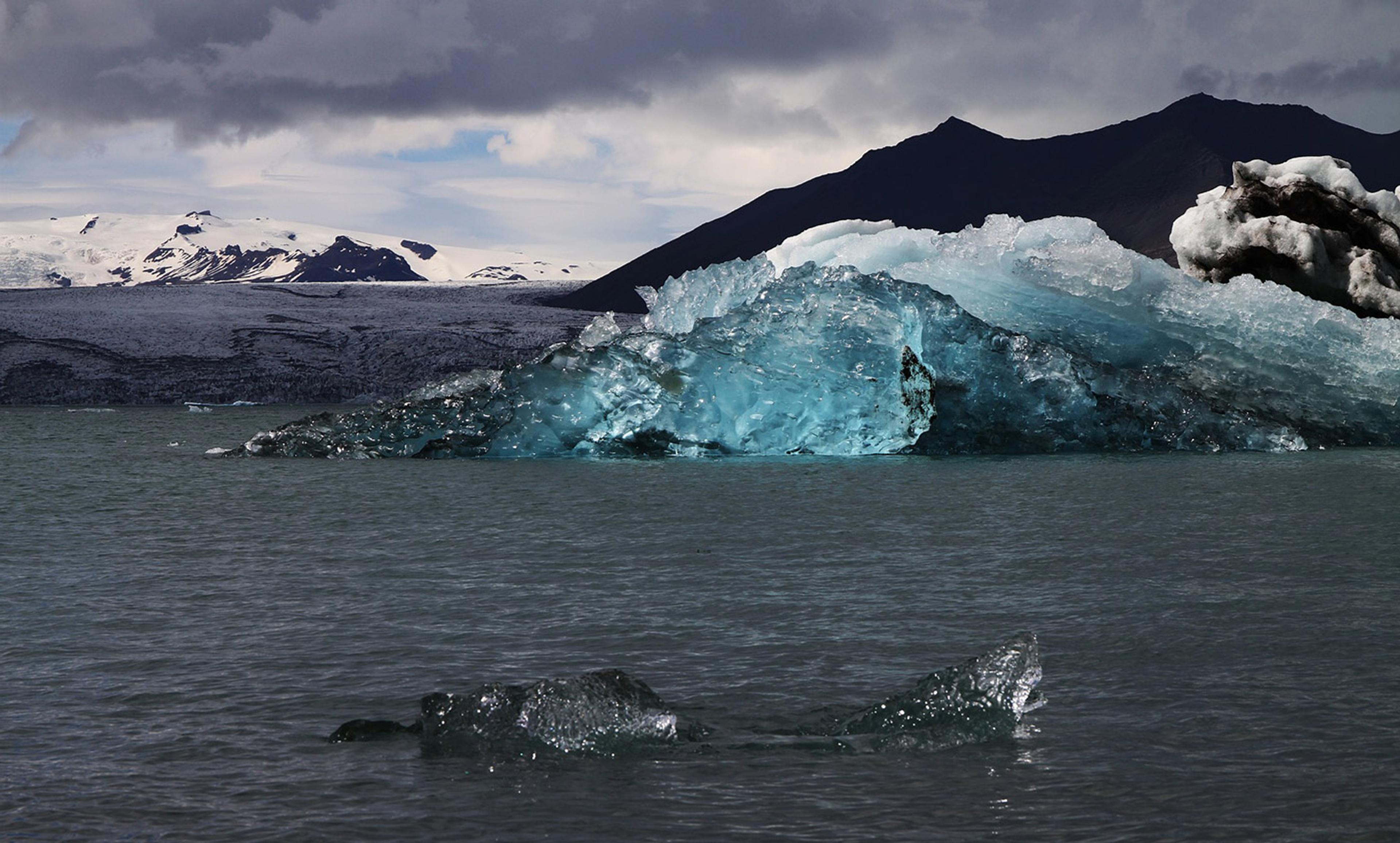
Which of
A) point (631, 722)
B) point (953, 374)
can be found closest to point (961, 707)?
Result: point (631, 722)

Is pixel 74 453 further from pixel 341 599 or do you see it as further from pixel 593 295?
pixel 593 295

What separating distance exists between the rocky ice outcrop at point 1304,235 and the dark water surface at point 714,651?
10.1 m

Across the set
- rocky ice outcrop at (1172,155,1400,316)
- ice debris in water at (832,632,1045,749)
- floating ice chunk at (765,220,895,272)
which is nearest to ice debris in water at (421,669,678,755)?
ice debris in water at (832,632,1045,749)

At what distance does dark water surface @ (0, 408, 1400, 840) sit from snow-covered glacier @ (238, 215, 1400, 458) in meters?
4.40

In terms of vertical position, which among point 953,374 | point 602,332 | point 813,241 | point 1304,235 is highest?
point 1304,235

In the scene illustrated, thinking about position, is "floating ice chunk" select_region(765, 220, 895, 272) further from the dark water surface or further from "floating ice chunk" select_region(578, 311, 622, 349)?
the dark water surface

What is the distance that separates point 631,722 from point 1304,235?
66.7 ft

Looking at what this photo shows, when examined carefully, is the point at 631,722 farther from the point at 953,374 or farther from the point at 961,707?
the point at 953,374

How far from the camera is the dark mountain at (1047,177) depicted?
110750 mm

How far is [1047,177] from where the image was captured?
123125mm

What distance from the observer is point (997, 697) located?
17.2ft

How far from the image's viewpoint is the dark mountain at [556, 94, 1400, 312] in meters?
111

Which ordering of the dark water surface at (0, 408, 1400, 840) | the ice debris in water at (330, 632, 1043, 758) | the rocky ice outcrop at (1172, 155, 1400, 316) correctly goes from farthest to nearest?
the rocky ice outcrop at (1172, 155, 1400, 316) < the ice debris in water at (330, 632, 1043, 758) < the dark water surface at (0, 408, 1400, 840)

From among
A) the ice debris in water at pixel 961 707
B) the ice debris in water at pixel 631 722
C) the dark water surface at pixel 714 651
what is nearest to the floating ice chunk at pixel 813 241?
the dark water surface at pixel 714 651
